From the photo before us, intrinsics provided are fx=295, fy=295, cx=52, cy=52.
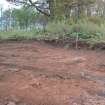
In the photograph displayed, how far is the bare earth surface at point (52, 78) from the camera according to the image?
319 centimetres

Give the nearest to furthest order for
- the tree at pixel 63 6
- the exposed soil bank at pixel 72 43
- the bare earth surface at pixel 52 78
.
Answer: the bare earth surface at pixel 52 78 < the exposed soil bank at pixel 72 43 < the tree at pixel 63 6

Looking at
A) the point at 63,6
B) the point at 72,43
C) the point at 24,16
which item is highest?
the point at 63,6

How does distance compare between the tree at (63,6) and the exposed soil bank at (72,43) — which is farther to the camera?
the tree at (63,6)

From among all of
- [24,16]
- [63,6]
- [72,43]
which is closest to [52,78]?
[72,43]

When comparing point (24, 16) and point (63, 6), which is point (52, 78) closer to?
point (63, 6)

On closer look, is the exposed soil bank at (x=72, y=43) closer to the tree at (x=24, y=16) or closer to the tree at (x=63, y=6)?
the tree at (x=63, y=6)

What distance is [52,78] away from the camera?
3.96 m

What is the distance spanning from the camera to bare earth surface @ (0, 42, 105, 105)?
3.19 metres

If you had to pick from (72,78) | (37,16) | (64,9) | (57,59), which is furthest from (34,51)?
(37,16)

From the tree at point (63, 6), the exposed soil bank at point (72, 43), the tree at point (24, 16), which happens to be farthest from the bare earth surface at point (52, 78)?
the tree at point (24, 16)

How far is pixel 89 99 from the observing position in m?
3.18

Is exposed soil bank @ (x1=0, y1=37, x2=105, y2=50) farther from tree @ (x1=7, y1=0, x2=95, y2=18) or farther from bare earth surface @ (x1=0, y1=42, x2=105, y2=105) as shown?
tree @ (x1=7, y1=0, x2=95, y2=18)

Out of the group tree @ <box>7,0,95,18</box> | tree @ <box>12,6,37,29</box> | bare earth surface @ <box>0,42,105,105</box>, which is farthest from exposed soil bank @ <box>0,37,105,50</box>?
tree @ <box>12,6,37,29</box>

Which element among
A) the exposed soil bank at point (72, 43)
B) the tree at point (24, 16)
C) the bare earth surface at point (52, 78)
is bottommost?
the bare earth surface at point (52, 78)
